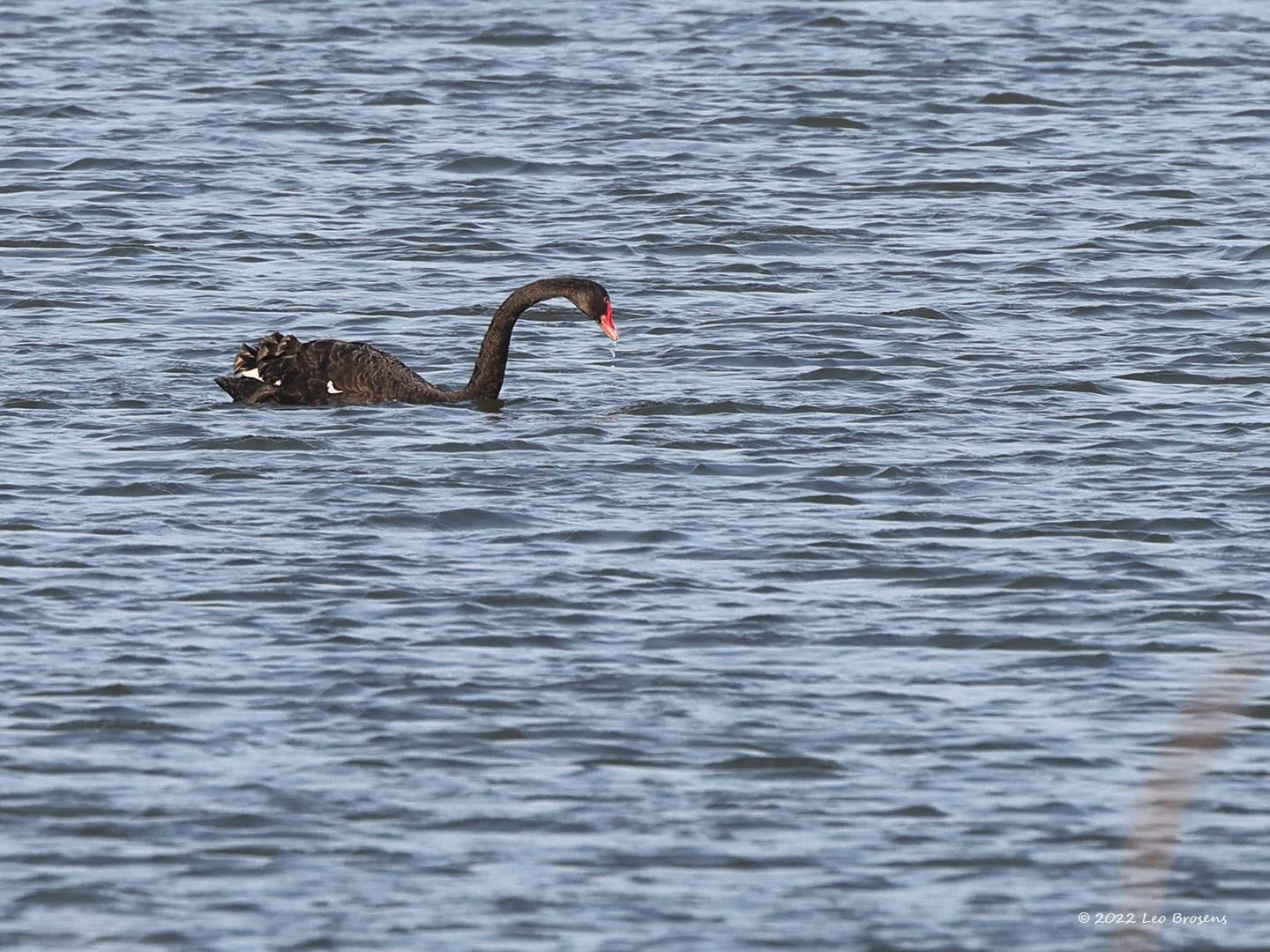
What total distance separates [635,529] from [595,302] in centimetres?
352

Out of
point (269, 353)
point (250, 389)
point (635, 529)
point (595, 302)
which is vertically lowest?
point (635, 529)

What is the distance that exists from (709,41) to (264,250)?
39.0 ft

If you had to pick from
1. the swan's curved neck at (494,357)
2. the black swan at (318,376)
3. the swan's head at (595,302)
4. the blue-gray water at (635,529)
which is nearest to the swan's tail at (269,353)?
the black swan at (318,376)

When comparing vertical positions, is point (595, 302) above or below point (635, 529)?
above

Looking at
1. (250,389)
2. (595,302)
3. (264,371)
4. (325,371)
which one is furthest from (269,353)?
(595,302)

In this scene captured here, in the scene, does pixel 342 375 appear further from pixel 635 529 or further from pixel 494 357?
pixel 635 529

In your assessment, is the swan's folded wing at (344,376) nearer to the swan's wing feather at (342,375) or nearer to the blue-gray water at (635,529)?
the swan's wing feather at (342,375)

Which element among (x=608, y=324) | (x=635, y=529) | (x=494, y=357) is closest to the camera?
(x=635, y=529)

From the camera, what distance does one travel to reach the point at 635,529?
12023 millimetres

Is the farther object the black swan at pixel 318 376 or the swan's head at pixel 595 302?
the swan's head at pixel 595 302

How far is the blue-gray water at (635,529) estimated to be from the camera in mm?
8062

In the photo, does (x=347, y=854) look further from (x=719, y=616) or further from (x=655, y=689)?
(x=719, y=616)

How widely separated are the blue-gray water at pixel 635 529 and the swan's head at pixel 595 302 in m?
0.52

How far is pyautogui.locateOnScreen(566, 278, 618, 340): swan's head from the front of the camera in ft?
50.0
